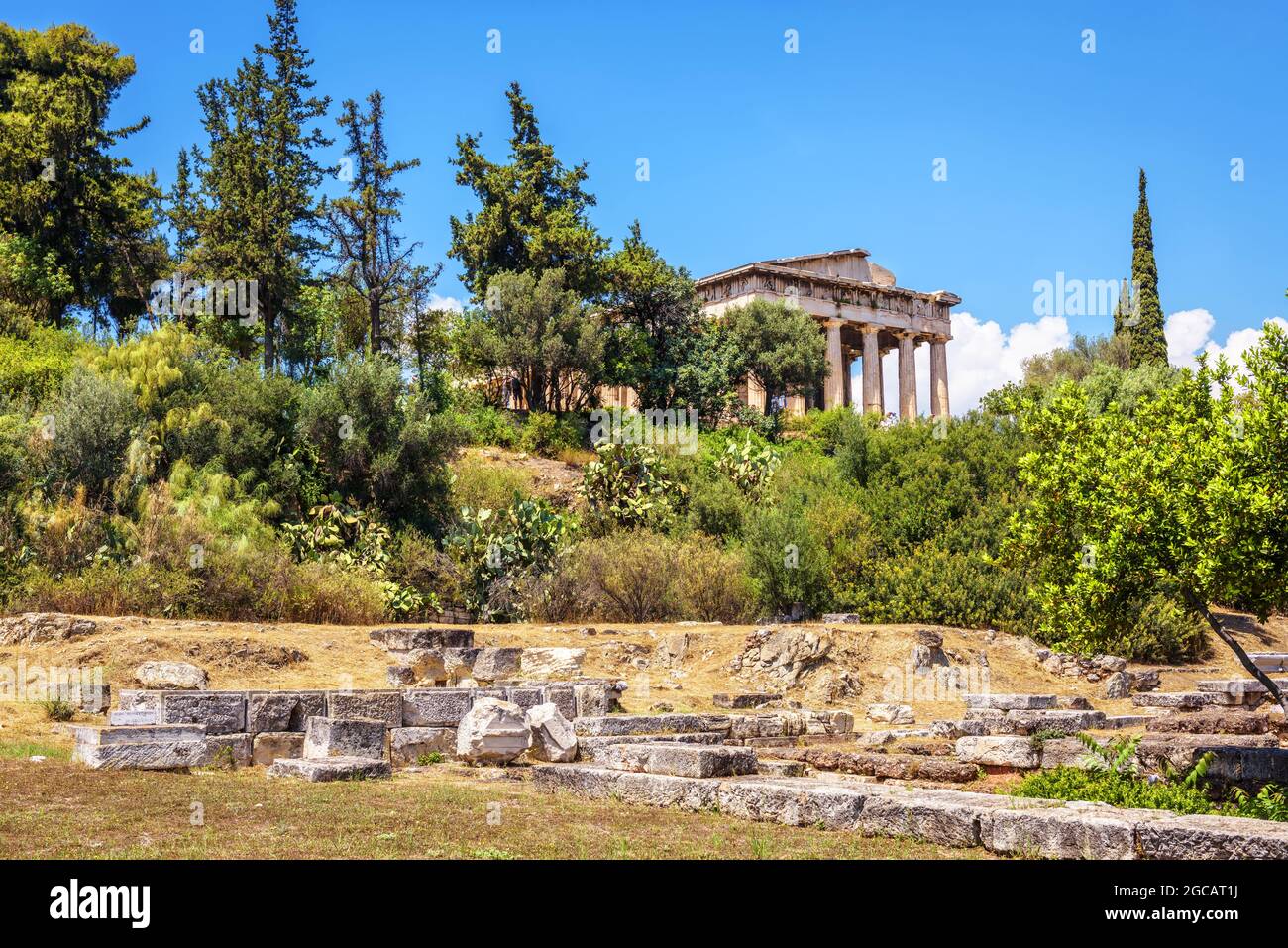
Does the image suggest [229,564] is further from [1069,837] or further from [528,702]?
[1069,837]

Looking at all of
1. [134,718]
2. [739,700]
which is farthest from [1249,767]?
[134,718]

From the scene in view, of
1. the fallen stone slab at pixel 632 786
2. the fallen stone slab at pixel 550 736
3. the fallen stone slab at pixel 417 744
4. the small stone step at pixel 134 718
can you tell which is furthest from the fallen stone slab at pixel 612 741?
the small stone step at pixel 134 718

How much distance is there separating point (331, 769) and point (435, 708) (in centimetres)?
351

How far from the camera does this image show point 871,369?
5956 cm

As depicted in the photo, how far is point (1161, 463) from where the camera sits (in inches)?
490

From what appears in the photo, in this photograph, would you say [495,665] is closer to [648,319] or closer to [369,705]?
[369,705]

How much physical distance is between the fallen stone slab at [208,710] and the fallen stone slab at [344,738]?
3.01 feet

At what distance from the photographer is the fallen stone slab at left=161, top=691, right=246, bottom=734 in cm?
1345

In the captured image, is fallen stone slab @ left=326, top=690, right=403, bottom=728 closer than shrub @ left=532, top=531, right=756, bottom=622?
Yes

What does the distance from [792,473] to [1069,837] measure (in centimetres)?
2705

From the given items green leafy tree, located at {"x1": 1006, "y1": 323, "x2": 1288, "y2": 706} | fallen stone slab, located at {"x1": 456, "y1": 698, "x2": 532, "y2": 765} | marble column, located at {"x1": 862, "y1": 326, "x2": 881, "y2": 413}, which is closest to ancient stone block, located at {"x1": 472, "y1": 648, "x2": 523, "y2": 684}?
fallen stone slab, located at {"x1": 456, "y1": 698, "x2": 532, "y2": 765}

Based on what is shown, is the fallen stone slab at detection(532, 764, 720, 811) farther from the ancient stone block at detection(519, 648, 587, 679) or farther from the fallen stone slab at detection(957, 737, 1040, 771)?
the ancient stone block at detection(519, 648, 587, 679)

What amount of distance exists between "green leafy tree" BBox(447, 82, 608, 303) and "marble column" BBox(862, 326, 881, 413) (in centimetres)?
1901
